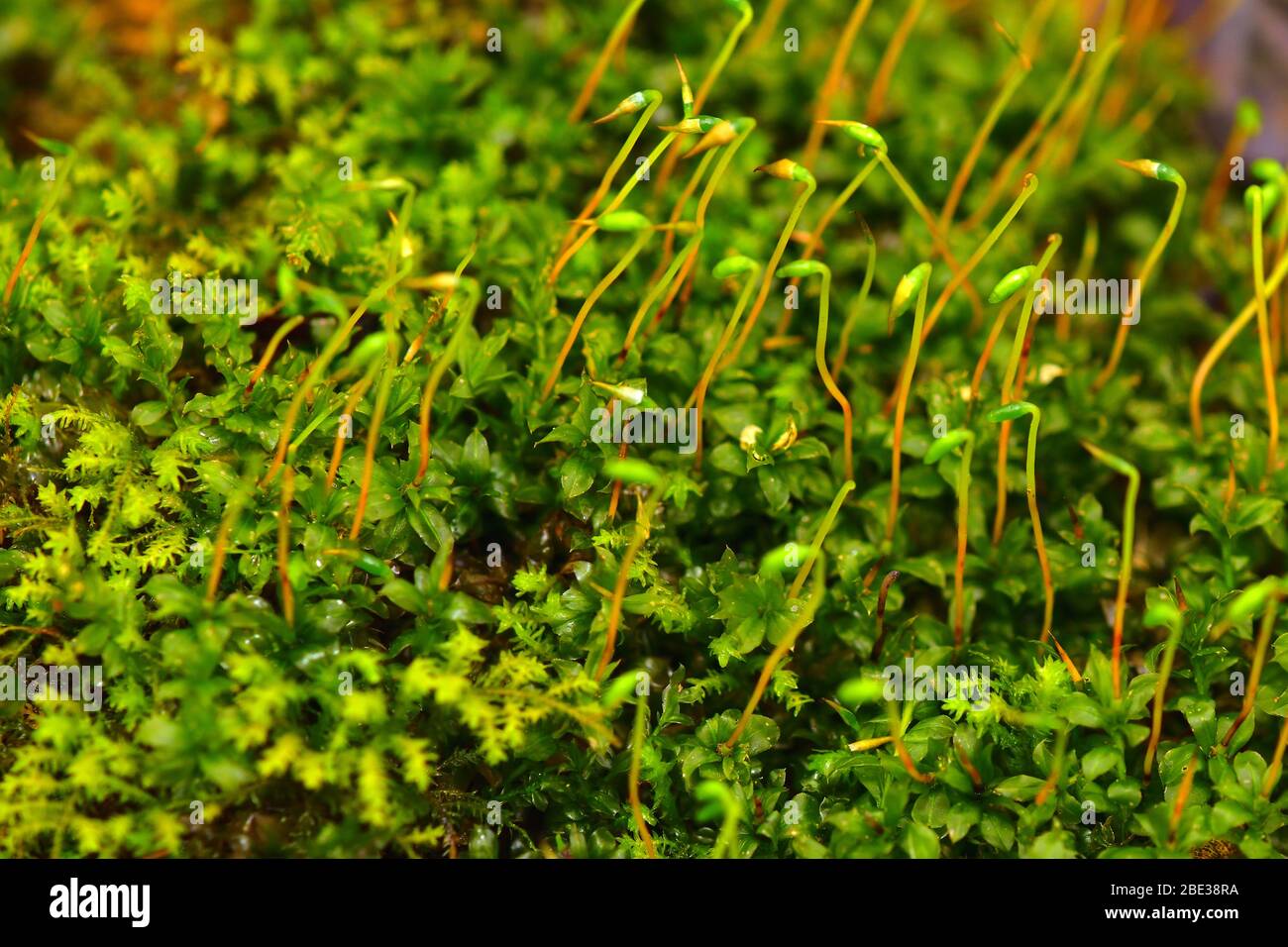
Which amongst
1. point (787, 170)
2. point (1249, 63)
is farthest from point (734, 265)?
point (1249, 63)

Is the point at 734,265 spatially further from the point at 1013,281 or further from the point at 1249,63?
the point at 1249,63

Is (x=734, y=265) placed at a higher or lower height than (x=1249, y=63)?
lower

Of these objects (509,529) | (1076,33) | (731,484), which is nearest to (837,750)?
(731,484)

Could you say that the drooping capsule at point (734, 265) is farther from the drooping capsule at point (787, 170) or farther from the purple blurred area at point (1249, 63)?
the purple blurred area at point (1249, 63)

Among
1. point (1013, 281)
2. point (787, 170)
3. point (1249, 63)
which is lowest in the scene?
point (1013, 281)

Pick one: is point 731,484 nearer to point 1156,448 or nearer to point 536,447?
point 536,447

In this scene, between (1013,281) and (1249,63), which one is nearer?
(1013,281)

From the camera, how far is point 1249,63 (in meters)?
2.18

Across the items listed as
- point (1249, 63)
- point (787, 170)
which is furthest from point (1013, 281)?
point (1249, 63)

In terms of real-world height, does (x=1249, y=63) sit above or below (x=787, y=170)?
above

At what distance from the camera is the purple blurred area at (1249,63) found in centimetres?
208

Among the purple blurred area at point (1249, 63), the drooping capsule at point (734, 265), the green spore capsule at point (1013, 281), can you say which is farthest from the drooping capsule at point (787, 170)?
the purple blurred area at point (1249, 63)

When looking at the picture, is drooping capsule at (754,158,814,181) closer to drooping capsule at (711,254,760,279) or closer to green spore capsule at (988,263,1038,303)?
drooping capsule at (711,254,760,279)

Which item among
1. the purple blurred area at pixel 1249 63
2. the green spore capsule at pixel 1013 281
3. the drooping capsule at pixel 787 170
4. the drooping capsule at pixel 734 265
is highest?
the purple blurred area at pixel 1249 63
